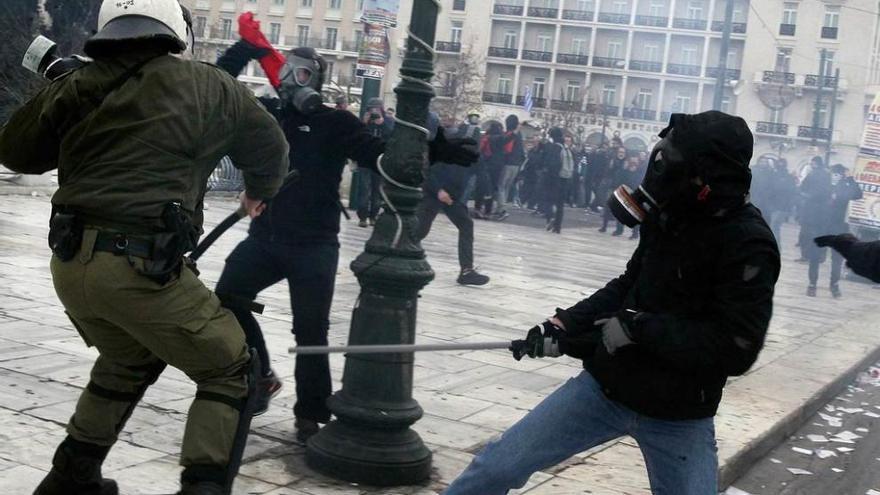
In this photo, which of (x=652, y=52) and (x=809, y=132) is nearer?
(x=809, y=132)

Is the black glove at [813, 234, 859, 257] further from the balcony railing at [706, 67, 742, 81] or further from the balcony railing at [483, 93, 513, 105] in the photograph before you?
the balcony railing at [483, 93, 513, 105]

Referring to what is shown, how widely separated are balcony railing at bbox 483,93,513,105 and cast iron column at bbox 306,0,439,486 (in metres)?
72.5

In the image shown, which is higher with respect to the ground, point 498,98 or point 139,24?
point 498,98

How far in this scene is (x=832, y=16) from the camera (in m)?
54.1

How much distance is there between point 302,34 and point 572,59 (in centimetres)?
1814

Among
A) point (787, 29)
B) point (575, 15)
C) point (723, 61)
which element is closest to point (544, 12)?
point (575, 15)

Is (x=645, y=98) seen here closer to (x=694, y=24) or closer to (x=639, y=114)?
(x=639, y=114)

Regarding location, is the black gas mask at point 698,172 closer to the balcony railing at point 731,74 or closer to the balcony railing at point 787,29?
the balcony railing at point 731,74

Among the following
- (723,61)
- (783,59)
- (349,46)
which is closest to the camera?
(723,61)

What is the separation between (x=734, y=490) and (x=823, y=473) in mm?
775

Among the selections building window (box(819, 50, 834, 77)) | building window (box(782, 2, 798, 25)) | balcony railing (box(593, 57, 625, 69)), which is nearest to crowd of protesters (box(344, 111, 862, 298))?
building window (box(819, 50, 834, 77))

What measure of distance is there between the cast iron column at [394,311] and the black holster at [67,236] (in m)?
1.58

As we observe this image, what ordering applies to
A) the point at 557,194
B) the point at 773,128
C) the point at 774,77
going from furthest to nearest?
the point at 773,128 < the point at 774,77 < the point at 557,194

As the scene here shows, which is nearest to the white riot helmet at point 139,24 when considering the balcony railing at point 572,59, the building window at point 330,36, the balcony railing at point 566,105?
the balcony railing at point 566,105
